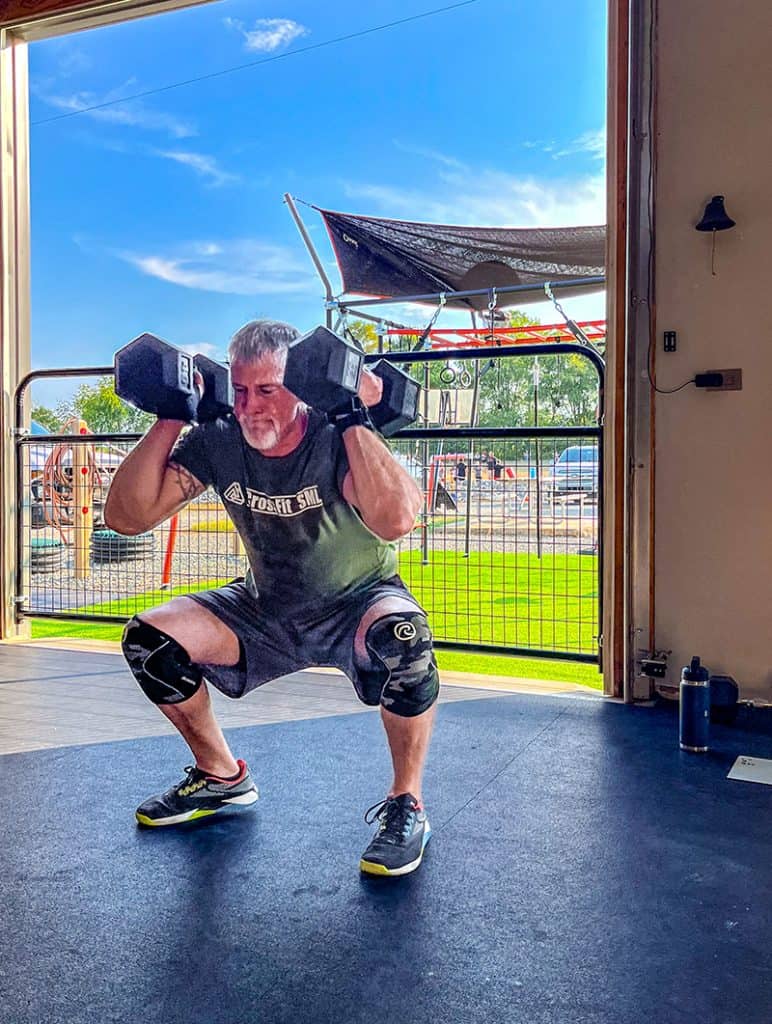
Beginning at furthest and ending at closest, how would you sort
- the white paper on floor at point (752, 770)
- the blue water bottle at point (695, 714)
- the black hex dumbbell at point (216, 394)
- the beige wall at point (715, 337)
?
the beige wall at point (715, 337) < the blue water bottle at point (695, 714) < the white paper on floor at point (752, 770) < the black hex dumbbell at point (216, 394)

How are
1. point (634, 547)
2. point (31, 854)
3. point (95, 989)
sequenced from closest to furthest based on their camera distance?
point (95, 989) → point (31, 854) → point (634, 547)

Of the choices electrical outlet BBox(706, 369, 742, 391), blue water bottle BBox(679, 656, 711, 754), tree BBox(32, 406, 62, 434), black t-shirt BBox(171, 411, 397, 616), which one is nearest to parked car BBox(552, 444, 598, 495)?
electrical outlet BBox(706, 369, 742, 391)

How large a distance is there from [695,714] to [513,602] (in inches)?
45.5

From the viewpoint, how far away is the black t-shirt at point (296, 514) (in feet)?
A: 6.58

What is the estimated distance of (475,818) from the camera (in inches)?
81.4

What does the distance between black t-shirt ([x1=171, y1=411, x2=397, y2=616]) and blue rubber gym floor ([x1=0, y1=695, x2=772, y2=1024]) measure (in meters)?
0.58

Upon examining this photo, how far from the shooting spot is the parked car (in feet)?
10.9

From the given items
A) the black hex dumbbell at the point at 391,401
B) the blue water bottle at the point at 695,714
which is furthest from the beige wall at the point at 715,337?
the black hex dumbbell at the point at 391,401

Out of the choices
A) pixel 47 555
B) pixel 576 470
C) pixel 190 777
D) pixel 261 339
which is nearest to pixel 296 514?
pixel 261 339

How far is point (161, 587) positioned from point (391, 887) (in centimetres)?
266

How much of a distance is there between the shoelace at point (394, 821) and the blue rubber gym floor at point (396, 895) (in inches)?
3.4

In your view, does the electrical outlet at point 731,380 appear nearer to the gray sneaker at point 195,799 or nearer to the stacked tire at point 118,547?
the gray sneaker at point 195,799

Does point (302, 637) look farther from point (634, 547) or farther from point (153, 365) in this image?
point (634, 547)

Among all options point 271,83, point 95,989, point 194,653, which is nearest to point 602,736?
point 194,653
